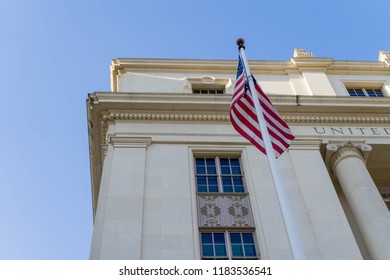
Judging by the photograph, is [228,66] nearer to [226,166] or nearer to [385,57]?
[226,166]

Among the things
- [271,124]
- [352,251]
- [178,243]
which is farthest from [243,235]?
[271,124]

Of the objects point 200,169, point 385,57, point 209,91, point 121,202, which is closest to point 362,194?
point 200,169

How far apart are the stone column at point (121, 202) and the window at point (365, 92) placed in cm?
1192

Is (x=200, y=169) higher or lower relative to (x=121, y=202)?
higher

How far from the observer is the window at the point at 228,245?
18.4 metres

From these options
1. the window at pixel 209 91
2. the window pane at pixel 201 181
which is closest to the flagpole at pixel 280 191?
the window pane at pixel 201 181

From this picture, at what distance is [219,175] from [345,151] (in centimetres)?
556

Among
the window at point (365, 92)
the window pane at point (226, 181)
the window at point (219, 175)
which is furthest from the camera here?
the window at point (365, 92)

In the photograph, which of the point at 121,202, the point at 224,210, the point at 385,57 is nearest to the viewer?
the point at 121,202

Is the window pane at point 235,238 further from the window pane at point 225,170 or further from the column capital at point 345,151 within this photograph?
the column capital at point 345,151

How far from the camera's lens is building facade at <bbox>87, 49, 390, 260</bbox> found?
61.8ft

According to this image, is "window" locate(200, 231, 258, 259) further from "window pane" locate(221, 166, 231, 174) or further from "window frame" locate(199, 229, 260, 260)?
"window pane" locate(221, 166, 231, 174)

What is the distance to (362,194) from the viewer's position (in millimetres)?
21031

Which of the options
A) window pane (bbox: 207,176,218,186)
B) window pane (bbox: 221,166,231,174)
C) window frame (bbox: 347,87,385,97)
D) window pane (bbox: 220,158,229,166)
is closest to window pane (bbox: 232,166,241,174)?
window pane (bbox: 221,166,231,174)
